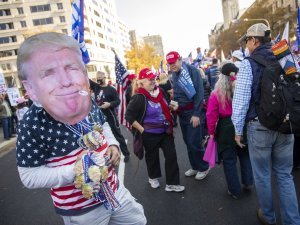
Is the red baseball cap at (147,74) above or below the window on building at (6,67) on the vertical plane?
below

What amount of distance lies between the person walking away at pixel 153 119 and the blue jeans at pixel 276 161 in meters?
1.54

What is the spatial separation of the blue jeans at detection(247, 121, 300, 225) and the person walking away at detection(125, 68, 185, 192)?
154 cm

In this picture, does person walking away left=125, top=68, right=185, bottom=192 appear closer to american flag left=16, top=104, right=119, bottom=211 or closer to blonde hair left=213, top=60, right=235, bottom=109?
blonde hair left=213, top=60, right=235, bottom=109

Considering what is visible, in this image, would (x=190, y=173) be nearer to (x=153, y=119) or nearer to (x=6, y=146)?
(x=153, y=119)

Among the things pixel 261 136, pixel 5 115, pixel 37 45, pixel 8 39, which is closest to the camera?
pixel 37 45

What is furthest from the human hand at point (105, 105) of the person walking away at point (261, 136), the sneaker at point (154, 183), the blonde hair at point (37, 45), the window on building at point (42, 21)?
the window on building at point (42, 21)

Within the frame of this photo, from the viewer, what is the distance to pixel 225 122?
345 cm

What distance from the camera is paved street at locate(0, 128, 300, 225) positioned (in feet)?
10.7

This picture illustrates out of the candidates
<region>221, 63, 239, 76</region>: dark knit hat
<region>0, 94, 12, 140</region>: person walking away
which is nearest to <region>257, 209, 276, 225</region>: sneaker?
<region>221, 63, 239, 76</region>: dark knit hat

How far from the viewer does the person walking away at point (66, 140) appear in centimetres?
133

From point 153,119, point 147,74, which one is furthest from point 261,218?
point 147,74

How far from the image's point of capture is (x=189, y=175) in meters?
4.58

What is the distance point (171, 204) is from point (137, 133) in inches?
46.5

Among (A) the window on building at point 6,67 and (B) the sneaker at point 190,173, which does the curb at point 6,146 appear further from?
(A) the window on building at point 6,67
